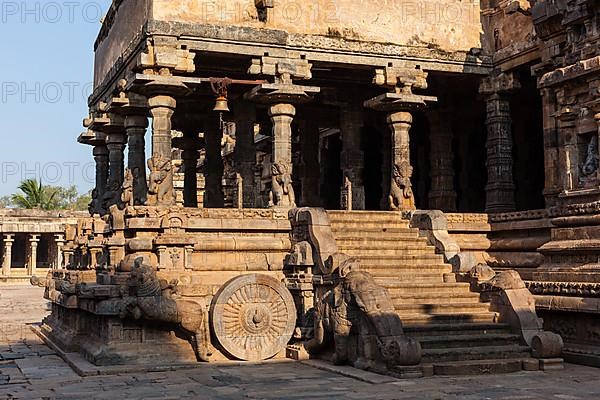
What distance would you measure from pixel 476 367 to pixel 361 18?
28.9 feet

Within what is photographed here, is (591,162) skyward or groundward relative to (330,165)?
groundward

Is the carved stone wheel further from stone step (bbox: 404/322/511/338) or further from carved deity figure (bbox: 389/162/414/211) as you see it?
carved deity figure (bbox: 389/162/414/211)

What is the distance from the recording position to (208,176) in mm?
22172

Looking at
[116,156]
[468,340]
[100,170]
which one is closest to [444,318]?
[468,340]

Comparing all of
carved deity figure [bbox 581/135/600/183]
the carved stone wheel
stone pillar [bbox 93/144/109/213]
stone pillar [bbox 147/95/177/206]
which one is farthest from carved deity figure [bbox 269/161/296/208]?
stone pillar [bbox 93/144/109/213]

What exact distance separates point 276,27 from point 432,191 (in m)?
7.31

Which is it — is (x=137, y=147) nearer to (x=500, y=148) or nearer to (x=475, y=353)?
(x=500, y=148)

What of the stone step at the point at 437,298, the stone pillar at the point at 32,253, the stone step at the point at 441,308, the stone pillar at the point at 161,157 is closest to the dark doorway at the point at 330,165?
the stone pillar at the point at 161,157

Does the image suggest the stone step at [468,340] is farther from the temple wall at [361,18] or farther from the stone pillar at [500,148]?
the temple wall at [361,18]

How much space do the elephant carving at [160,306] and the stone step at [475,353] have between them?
3430 millimetres

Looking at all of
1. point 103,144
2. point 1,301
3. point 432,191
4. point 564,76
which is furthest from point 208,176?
point 1,301

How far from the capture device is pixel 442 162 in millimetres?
21109

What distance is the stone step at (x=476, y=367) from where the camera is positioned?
35.3ft

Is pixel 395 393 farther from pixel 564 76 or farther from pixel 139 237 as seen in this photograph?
pixel 564 76
